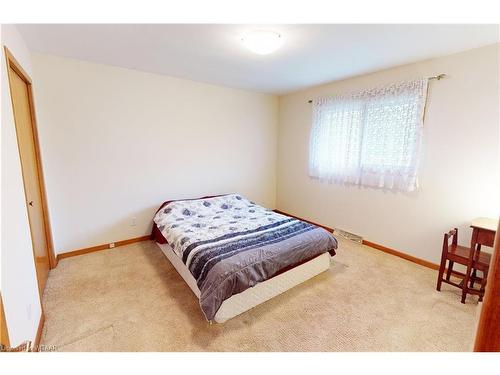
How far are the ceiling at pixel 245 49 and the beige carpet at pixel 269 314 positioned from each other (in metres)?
2.26

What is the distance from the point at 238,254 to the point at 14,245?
1430 millimetres

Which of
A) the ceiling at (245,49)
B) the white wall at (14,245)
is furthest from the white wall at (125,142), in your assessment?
the white wall at (14,245)

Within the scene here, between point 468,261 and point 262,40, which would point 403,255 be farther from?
point 262,40

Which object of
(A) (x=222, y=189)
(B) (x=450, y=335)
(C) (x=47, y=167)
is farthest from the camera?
(A) (x=222, y=189)

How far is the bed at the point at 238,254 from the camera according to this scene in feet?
5.80

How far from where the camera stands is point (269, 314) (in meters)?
1.90

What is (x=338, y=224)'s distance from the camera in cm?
355

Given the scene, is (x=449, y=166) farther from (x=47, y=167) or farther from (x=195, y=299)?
(x=47, y=167)

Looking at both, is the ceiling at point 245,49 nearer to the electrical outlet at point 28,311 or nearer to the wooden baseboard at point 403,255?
the electrical outlet at point 28,311

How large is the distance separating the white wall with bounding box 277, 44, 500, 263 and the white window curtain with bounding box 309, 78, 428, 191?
109mm

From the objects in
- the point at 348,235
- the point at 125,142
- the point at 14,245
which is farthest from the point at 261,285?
the point at 125,142

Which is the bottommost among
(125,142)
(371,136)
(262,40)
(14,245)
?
(14,245)
